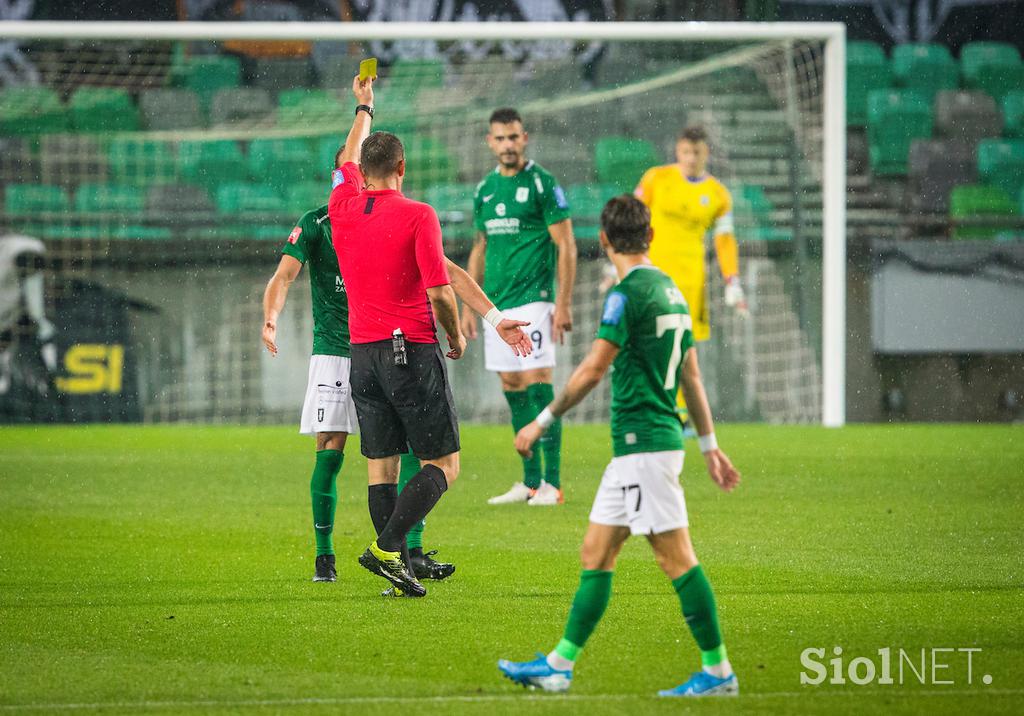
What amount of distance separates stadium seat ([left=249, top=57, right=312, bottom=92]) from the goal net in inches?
1.9

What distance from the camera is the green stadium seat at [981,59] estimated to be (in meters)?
18.4

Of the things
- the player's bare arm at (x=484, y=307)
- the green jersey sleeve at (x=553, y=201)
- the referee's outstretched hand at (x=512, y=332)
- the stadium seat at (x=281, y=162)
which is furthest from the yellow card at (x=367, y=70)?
the stadium seat at (x=281, y=162)

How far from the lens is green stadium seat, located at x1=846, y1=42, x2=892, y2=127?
A: 17.7 m

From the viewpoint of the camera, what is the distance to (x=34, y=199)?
51.1 feet

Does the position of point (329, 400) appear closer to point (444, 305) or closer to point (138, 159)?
point (444, 305)

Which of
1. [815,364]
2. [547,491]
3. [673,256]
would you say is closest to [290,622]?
[547,491]

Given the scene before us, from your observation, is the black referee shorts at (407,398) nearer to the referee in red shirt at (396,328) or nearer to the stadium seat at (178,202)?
the referee in red shirt at (396,328)

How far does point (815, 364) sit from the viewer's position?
47.7 feet

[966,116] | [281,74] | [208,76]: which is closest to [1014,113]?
[966,116]

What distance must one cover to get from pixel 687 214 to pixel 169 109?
6917mm

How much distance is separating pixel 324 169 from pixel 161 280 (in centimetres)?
230

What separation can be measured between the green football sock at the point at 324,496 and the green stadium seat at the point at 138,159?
379 inches

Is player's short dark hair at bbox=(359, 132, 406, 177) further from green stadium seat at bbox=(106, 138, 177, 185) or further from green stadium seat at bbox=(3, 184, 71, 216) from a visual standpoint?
green stadium seat at bbox=(3, 184, 71, 216)

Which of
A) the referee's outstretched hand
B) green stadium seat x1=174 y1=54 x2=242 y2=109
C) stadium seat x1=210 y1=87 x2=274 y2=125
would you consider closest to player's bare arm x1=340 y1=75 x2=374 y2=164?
the referee's outstretched hand
